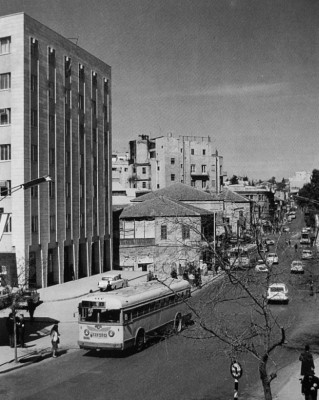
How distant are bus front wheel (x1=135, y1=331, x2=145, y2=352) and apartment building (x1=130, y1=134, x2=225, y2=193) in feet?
287

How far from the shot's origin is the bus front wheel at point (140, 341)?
2198 cm

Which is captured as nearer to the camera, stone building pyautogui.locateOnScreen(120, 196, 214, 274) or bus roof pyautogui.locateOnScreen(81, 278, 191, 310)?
bus roof pyautogui.locateOnScreen(81, 278, 191, 310)

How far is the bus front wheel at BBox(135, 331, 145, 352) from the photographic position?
866 inches

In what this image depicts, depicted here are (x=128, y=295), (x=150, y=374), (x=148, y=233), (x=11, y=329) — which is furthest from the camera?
(x=148, y=233)

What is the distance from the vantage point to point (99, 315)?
21094mm

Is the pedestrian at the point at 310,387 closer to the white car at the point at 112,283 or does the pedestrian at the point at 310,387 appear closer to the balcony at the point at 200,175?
the white car at the point at 112,283

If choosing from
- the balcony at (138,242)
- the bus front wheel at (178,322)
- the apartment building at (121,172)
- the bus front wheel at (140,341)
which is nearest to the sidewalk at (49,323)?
the bus front wheel at (140,341)

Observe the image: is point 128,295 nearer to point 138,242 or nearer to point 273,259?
point 273,259

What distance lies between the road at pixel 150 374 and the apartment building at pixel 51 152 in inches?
758

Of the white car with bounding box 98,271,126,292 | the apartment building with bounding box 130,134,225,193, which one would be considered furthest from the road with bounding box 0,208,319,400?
the apartment building with bounding box 130,134,225,193

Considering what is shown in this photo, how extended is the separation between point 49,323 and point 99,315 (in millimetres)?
9748

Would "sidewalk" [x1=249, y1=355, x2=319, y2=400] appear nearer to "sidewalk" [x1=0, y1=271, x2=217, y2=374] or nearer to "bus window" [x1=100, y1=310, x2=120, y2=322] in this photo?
"bus window" [x1=100, y1=310, x2=120, y2=322]

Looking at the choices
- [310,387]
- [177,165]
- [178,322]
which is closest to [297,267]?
[178,322]

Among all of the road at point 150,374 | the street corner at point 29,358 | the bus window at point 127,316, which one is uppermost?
the bus window at point 127,316
